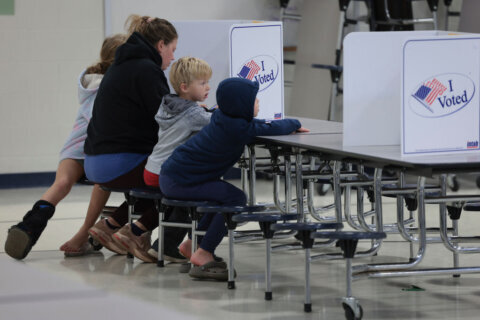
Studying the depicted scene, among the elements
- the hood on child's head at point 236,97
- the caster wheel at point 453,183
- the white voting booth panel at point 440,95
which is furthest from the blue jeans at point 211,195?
the caster wheel at point 453,183

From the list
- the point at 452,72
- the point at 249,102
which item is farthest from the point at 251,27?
the point at 452,72

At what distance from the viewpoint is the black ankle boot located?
4.73 metres

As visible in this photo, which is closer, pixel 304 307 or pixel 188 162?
pixel 304 307

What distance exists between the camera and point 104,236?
4.86 metres

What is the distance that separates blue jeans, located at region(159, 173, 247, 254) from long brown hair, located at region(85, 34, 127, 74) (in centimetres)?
106

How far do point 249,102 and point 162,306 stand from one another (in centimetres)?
91

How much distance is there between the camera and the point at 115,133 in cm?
467

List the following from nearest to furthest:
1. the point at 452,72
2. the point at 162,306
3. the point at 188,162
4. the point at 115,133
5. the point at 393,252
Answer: the point at 452,72, the point at 162,306, the point at 188,162, the point at 115,133, the point at 393,252

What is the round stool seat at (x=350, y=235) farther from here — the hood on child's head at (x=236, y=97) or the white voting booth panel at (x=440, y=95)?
the hood on child's head at (x=236, y=97)

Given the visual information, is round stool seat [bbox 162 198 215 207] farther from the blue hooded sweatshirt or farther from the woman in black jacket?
the woman in black jacket

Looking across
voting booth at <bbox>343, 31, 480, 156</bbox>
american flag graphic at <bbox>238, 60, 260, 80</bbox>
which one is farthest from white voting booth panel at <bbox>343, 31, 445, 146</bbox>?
american flag graphic at <bbox>238, 60, 260, 80</bbox>

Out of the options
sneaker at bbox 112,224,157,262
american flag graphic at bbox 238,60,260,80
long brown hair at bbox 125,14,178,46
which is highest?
long brown hair at bbox 125,14,178,46

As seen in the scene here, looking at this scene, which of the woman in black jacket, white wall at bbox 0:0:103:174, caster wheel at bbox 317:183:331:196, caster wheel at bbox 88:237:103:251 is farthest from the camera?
white wall at bbox 0:0:103:174

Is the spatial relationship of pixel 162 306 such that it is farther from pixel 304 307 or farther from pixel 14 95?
pixel 14 95
